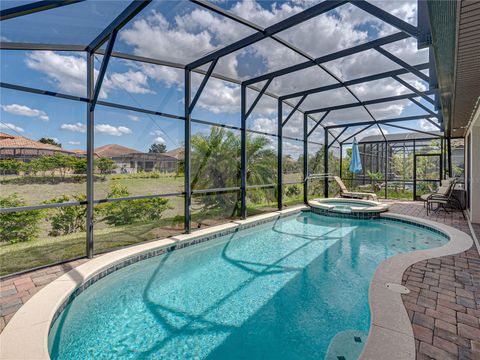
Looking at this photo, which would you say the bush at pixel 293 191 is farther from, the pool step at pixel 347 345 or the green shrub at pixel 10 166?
the green shrub at pixel 10 166

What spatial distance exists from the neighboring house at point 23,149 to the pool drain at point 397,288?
18.3 feet

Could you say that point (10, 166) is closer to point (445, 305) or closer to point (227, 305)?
point (227, 305)

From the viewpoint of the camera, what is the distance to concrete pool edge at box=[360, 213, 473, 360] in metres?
2.24

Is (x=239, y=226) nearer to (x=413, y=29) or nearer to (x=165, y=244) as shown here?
(x=165, y=244)

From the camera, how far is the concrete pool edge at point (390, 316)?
7.34 feet

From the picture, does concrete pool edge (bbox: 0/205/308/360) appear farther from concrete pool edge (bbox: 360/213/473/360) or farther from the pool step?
concrete pool edge (bbox: 360/213/473/360)

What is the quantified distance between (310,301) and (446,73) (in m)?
3.95

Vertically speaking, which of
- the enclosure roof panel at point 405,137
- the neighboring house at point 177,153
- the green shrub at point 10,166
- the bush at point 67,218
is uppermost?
the enclosure roof panel at point 405,137

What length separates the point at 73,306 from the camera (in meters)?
3.55

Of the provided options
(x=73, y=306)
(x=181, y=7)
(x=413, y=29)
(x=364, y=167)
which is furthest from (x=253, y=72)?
(x=364, y=167)

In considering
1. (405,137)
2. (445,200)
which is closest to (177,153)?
(445,200)

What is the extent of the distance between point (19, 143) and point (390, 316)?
568 centimetres

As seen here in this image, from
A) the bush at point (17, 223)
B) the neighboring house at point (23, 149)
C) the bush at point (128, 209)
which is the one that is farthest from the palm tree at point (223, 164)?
the bush at point (17, 223)

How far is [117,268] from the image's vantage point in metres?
4.70
